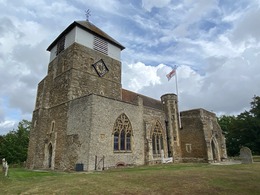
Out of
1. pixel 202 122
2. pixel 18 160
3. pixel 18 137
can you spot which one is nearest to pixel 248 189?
pixel 202 122

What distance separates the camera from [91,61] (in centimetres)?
2334

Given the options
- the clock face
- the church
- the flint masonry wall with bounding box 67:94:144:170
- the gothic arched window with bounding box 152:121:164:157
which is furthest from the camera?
the clock face

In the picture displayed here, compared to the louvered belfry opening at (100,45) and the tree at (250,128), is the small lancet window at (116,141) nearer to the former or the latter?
the louvered belfry opening at (100,45)

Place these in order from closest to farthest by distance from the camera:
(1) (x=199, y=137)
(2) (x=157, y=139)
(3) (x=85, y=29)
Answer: (3) (x=85, y=29), (2) (x=157, y=139), (1) (x=199, y=137)

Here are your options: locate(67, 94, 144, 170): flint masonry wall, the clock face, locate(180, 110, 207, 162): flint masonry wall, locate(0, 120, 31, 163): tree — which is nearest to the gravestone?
locate(180, 110, 207, 162): flint masonry wall

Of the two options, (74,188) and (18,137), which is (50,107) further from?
(18,137)

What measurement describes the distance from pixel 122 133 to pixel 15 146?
26.2m

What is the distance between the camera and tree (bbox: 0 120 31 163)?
3472cm

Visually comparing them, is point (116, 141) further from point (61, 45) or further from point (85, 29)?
point (61, 45)

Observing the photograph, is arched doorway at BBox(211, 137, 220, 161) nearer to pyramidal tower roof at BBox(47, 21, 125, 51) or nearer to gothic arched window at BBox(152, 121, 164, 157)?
gothic arched window at BBox(152, 121, 164, 157)

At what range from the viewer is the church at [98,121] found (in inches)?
694

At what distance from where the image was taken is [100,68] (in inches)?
950

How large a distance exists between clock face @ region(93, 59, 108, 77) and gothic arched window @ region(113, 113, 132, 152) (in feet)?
22.2

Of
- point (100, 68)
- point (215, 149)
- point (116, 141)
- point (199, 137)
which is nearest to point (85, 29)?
point (100, 68)
